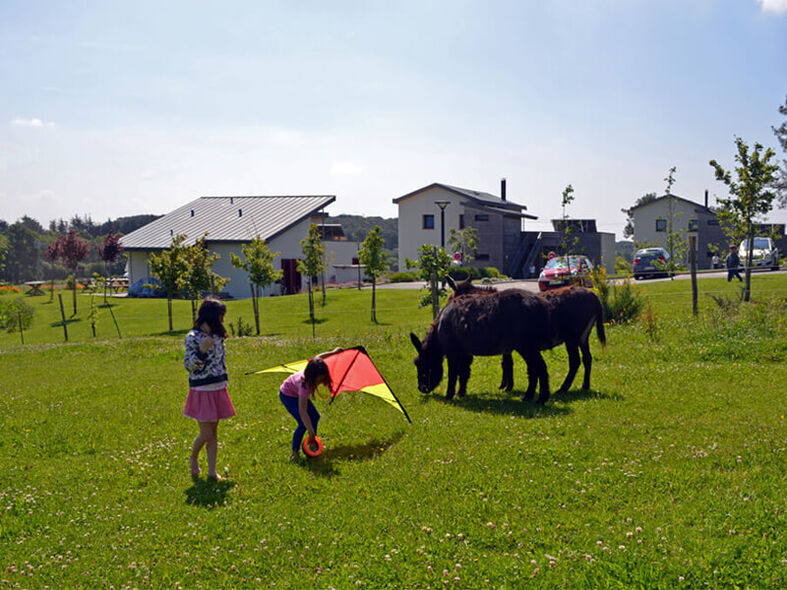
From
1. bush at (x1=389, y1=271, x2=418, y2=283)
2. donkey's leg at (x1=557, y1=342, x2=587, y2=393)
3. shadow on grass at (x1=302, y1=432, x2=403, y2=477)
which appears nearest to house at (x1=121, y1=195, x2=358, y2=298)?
bush at (x1=389, y1=271, x2=418, y2=283)

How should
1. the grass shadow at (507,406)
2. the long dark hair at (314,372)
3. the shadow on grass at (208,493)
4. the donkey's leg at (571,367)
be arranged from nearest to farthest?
the shadow on grass at (208,493), the long dark hair at (314,372), the grass shadow at (507,406), the donkey's leg at (571,367)

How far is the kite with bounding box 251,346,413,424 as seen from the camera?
29.0 ft

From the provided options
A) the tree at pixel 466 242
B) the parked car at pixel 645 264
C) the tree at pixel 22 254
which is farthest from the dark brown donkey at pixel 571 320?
the tree at pixel 22 254

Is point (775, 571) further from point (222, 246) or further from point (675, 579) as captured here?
point (222, 246)

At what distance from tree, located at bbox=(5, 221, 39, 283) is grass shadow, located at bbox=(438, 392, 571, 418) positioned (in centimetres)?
10633

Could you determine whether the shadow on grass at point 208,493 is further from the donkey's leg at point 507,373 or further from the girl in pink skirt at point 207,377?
the donkey's leg at point 507,373

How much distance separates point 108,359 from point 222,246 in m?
32.1

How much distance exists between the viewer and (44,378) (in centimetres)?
1602

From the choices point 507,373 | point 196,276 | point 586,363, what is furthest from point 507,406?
point 196,276

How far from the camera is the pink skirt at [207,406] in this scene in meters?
7.36

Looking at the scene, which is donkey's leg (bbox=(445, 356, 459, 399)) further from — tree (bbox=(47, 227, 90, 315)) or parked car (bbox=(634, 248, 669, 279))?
tree (bbox=(47, 227, 90, 315))

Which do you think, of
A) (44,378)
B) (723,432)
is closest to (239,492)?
(723,432)

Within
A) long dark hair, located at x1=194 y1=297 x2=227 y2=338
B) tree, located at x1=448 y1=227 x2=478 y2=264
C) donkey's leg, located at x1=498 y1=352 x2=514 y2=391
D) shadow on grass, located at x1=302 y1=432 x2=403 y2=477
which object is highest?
tree, located at x1=448 y1=227 x2=478 y2=264

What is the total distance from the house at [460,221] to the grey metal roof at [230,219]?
11334 mm
